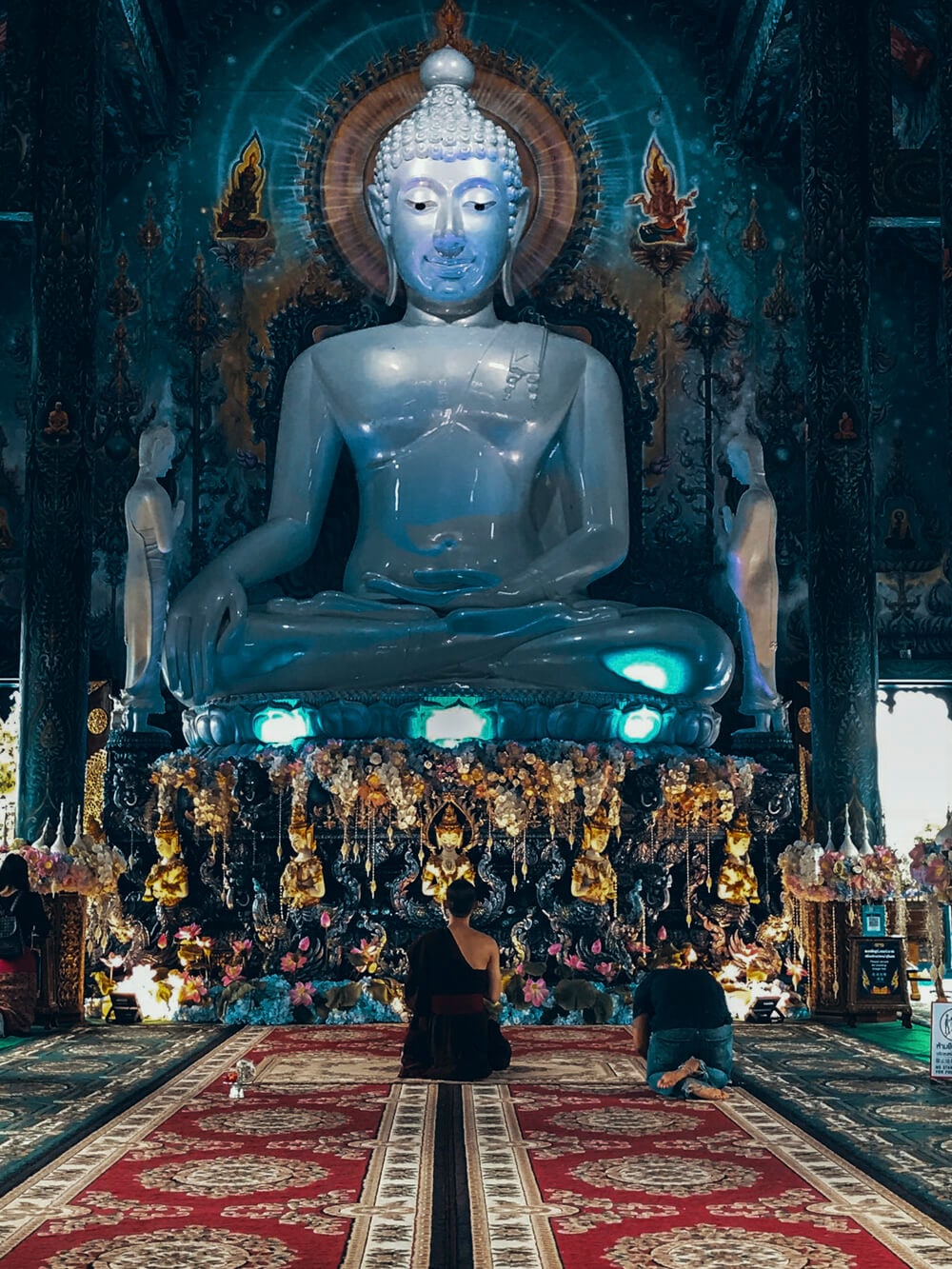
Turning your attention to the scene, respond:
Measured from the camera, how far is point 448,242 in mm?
10047

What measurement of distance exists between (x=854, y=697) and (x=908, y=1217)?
5215 millimetres

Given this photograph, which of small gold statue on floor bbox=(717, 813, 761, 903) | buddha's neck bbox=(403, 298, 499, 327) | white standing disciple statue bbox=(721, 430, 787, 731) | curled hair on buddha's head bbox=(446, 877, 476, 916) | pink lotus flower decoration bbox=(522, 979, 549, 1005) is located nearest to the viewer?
curled hair on buddha's head bbox=(446, 877, 476, 916)

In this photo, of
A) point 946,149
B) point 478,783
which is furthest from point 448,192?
point 946,149

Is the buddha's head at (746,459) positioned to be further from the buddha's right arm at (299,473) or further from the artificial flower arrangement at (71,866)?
the artificial flower arrangement at (71,866)

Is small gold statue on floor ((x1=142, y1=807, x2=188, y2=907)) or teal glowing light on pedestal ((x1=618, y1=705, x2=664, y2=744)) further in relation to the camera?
teal glowing light on pedestal ((x1=618, y1=705, x2=664, y2=744))

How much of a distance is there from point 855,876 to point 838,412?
2463 mm

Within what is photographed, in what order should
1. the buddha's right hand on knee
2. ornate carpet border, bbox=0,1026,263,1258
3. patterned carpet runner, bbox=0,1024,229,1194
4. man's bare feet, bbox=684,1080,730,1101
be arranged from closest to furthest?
ornate carpet border, bbox=0,1026,263,1258, patterned carpet runner, bbox=0,1024,229,1194, man's bare feet, bbox=684,1080,730,1101, the buddha's right hand on knee

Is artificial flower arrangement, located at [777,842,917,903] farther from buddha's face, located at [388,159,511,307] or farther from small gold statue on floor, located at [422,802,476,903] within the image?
buddha's face, located at [388,159,511,307]

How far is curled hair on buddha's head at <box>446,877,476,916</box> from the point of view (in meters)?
5.82

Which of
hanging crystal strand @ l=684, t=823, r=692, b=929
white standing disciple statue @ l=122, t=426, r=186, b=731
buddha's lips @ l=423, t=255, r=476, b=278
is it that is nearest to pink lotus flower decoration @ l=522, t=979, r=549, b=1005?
hanging crystal strand @ l=684, t=823, r=692, b=929

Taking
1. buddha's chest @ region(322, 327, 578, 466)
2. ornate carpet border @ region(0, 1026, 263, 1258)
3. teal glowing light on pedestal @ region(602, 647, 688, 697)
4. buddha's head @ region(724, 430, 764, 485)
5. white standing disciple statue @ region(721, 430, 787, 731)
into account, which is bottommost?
ornate carpet border @ region(0, 1026, 263, 1258)

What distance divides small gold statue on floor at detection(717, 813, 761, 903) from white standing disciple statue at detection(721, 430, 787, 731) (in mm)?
1577

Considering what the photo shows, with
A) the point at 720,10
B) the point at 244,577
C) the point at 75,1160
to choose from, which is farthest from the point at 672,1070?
the point at 720,10

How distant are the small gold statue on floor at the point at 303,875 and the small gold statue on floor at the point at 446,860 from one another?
504 millimetres
